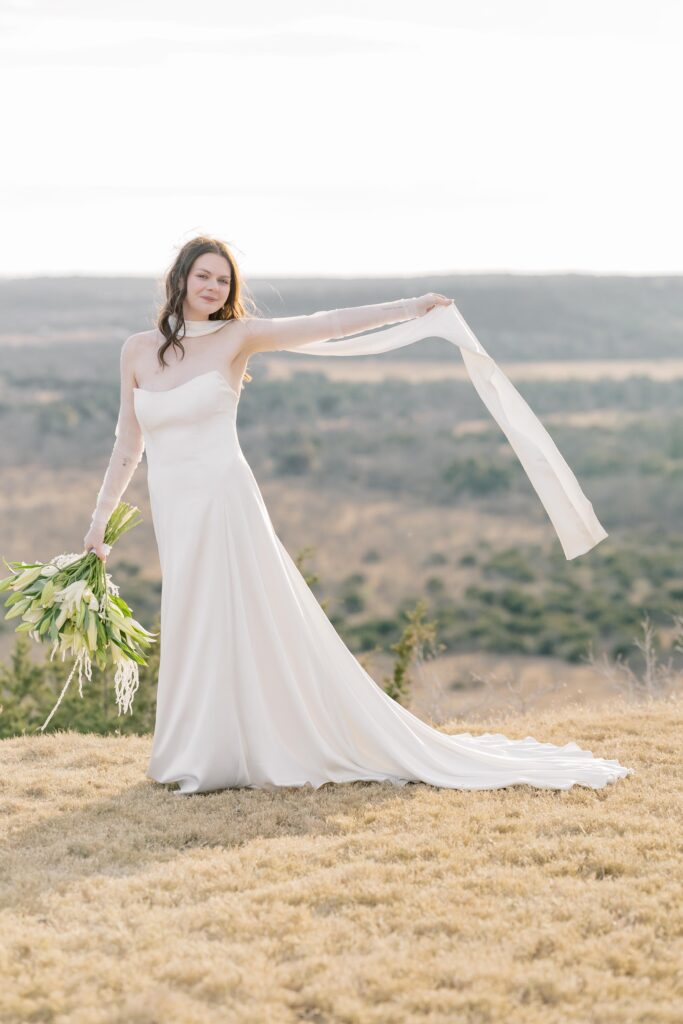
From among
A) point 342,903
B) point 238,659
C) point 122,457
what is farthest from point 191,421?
point 342,903

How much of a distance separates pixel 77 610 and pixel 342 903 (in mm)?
2219

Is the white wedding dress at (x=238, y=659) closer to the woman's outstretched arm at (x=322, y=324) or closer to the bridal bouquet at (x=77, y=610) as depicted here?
the woman's outstretched arm at (x=322, y=324)

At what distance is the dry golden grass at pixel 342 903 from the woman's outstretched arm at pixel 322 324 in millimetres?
2178

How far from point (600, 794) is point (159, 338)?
305 cm

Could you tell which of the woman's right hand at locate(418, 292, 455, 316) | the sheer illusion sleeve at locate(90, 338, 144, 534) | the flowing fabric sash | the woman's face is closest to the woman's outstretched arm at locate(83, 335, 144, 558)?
the sheer illusion sleeve at locate(90, 338, 144, 534)

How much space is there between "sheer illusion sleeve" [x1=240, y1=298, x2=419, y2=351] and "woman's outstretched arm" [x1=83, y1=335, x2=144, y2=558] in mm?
660

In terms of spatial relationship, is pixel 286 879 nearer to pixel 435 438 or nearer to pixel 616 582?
pixel 616 582

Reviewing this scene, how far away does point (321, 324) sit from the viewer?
5895 millimetres

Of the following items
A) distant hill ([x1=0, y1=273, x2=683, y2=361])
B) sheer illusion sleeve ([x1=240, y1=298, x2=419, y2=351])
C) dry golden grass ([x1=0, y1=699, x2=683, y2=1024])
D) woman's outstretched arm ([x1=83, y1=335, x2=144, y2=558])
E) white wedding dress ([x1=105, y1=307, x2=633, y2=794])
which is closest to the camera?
dry golden grass ([x1=0, y1=699, x2=683, y2=1024])

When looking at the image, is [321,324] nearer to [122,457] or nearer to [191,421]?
[191,421]

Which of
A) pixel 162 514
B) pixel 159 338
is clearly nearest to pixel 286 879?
pixel 162 514

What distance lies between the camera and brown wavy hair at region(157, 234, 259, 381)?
581 cm

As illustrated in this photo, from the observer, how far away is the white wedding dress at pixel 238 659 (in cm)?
571

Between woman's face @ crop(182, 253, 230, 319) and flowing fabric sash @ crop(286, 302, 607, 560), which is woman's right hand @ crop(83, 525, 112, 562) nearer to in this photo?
woman's face @ crop(182, 253, 230, 319)
